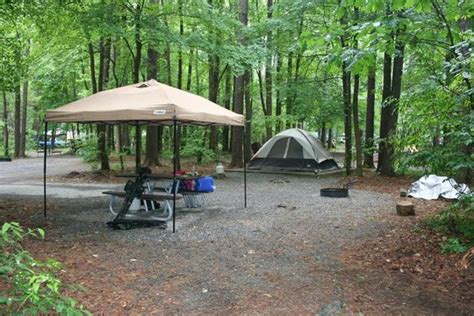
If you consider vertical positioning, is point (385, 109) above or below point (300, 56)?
below

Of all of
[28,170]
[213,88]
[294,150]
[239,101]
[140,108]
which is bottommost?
[28,170]

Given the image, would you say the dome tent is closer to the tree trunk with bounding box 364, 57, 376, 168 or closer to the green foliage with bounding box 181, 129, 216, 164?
the tree trunk with bounding box 364, 57, 376, 168

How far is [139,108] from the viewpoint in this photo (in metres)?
6.17

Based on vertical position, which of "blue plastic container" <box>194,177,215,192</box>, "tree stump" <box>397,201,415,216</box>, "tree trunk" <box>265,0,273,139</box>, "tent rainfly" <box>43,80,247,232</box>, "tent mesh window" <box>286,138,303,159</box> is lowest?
"tree stump" <box>397,201,415,216</box>

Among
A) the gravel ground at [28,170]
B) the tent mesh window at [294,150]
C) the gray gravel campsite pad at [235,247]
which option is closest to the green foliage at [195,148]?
the tent mesh window at [294,150]

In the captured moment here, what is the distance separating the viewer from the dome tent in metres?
14.4

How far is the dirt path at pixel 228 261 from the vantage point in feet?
12.0

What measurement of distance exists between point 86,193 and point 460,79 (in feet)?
26.9

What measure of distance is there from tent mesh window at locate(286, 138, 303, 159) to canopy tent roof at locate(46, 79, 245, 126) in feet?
25.3

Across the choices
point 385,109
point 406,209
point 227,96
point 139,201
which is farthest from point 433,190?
point 227,96

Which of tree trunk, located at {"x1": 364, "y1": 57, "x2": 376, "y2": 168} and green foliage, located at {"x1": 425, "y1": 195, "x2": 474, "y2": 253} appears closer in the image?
green foliage, located at {"x1": 425, "y1": 195, "x2": 474, "y2": 253}

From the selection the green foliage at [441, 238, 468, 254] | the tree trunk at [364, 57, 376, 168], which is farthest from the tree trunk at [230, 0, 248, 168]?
the green foliage at [441, 238, 468, 254]

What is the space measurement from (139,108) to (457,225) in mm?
4903

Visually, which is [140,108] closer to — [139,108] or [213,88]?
[139,108]
